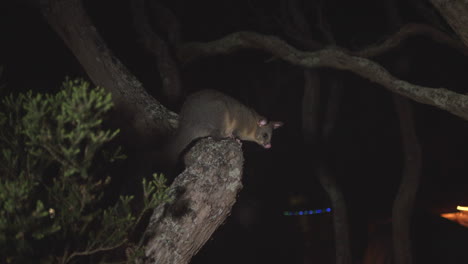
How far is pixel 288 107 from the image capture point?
464 inches

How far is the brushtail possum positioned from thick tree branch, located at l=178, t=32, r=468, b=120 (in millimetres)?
979

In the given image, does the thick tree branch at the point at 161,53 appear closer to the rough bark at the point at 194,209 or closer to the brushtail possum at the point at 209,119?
the brushtail possum at the point at 209,119

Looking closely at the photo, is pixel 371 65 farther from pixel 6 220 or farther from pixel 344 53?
pixel 6 220

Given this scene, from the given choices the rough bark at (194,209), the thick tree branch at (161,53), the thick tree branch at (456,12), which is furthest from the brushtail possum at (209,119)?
the thick tree branch at (456,12)

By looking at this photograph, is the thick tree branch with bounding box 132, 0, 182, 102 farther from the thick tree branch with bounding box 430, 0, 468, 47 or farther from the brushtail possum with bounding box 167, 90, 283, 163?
the thick tree branch with bounding box 430, 0, 468, 47

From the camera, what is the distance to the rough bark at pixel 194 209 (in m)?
2.57

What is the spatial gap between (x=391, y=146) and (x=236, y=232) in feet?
19.3

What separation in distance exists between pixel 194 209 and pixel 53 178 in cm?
113

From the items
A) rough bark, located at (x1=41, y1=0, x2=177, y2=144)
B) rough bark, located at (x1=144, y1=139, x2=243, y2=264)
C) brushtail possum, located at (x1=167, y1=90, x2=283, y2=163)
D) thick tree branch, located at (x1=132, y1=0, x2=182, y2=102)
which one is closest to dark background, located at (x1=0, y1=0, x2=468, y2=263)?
thick tree branch, located at (x1=132, y1=0, x2=182, y2=102)

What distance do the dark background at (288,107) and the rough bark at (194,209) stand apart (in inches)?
132

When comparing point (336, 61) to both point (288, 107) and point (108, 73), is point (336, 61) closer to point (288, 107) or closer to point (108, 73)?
point (108, 73)

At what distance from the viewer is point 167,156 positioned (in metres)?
3.81

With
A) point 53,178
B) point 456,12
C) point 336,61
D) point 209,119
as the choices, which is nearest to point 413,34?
point 336,61

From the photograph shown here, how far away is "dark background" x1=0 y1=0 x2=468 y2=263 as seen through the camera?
6.06 m
